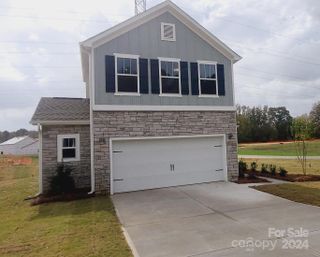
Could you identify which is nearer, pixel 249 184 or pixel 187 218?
pixel 187 218

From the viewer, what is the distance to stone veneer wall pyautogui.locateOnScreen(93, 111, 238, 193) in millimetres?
11992

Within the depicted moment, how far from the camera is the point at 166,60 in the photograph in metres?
13.4

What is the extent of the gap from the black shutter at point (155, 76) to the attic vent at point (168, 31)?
4.11 feet

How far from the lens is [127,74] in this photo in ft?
41.6

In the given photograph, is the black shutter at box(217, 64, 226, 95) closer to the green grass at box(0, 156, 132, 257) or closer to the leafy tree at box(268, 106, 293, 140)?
the green grass at box(0, 156, 132, 257)

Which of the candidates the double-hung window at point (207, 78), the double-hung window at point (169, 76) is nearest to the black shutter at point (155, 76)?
the double-hung window at point (169, 76)

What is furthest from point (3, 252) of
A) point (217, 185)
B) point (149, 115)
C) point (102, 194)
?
point (217, 185)

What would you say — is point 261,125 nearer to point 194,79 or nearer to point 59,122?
point 194,79

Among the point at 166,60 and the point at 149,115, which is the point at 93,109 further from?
the point at 166,60

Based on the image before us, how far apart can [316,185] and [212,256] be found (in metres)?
9.43

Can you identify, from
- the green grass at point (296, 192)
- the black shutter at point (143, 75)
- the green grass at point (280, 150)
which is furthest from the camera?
the green grass at point (280, 150)

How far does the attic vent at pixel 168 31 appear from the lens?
532 inches

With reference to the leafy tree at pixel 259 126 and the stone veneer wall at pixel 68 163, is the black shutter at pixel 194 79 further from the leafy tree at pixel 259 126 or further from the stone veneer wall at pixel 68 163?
the leafy tree at pixel 259 126

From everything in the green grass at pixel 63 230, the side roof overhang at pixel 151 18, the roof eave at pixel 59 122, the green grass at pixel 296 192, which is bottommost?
the green grass at pixel 63 230
